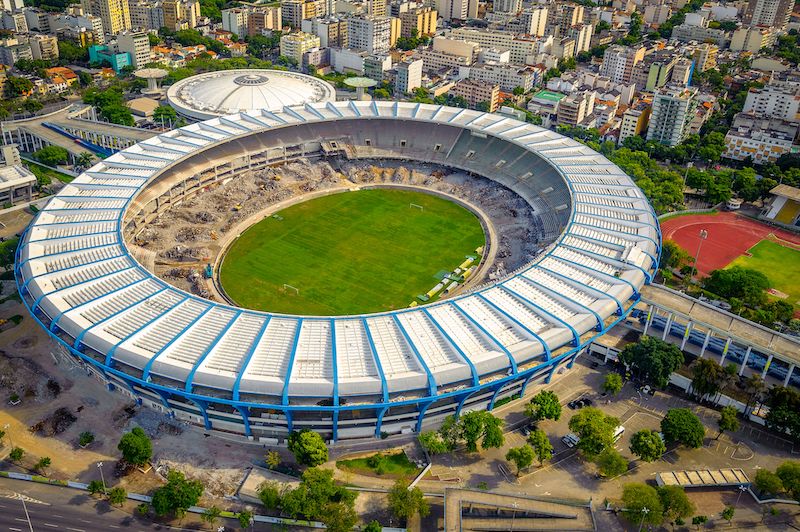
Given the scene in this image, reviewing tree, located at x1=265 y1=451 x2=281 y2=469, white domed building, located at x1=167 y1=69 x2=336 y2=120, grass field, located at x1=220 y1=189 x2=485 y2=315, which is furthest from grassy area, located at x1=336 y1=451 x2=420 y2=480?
white domed building, located at x1=167 y1=69 x2=336 y2=120

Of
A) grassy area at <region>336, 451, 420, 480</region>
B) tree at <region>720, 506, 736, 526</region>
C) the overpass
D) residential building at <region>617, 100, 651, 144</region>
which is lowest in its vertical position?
grassy area at <region>336, 451, 420, 480</region>

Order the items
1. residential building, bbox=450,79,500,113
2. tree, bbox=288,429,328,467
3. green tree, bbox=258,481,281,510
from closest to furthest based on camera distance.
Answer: green tree, bbox=258,481,281,510 < tree, bbox=288,429,328,467 < residential building, bbox=450,79,500,113

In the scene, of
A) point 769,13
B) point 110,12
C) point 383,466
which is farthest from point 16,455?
point 769,13

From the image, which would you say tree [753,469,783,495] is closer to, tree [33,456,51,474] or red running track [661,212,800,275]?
red running track [661,212,800,275]

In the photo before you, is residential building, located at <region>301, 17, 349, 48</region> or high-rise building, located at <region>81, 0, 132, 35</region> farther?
residential building, located at <region>301, 17, 349, 48</region>

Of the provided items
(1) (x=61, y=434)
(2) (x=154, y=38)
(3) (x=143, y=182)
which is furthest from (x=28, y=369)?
(2) (x=154, y=38)

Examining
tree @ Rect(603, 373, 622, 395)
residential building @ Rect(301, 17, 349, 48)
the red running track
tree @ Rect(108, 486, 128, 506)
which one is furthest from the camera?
residential building @ Rect(301, 17, 349, 48)

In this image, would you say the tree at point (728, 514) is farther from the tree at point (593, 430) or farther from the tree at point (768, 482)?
the tree at point (593, 430)
